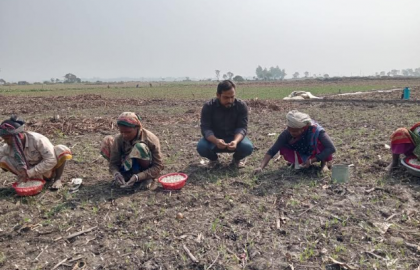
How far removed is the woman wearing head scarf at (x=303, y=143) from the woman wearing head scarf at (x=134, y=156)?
5.17 ft

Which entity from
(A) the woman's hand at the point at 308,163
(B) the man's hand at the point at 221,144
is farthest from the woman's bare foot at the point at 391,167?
(B) the man's hand at the point at 221,144

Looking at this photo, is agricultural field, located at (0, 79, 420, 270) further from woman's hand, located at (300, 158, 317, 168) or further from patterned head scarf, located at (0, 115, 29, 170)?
patterned head scarf, located at (0, 115, 29, 170)

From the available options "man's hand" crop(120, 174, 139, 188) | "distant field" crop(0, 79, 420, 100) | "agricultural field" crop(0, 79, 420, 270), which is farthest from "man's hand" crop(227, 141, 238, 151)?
"distant field" crop(0, 79, 420, 100)

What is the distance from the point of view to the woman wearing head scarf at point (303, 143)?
4.17 meters

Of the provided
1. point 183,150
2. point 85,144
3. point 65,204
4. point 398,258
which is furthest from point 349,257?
point 85,144

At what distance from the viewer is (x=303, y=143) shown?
180 inches

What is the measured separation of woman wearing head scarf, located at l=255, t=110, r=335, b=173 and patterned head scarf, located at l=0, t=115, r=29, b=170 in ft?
10.7

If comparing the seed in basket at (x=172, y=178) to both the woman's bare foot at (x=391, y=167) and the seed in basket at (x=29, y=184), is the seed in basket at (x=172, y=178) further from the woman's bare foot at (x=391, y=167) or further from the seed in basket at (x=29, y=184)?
the woman's bare foot at (x=391, y=167)

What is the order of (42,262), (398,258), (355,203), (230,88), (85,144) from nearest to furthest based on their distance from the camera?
(398,258), (42,262), (355,203), (230,88), (85,144)

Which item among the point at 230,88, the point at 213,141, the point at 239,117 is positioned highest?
the point at 230,88

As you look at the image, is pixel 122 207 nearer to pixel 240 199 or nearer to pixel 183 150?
pixel 240 199

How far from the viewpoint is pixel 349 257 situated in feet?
8.79

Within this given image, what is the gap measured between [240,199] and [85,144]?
14.8 feet

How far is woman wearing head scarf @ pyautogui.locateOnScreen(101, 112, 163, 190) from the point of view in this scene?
399 cm
